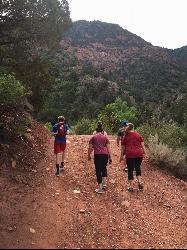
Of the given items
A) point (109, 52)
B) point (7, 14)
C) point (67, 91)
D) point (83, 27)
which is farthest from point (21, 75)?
point (83, 27)

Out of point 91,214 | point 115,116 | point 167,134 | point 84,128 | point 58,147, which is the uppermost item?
point 58,147

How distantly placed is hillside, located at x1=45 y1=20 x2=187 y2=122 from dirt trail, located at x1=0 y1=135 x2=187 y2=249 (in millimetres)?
6309

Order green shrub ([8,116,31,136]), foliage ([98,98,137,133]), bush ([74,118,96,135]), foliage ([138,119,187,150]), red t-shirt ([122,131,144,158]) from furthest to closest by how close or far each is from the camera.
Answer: foliage ([98,98,137,133]), bush ([74,118,96,135]), foliage ([138,119,187,150]), green shrub ([8,116,31,136]), red t-shirt ([122,131,144,158])

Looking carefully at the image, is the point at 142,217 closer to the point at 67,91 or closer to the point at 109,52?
the point at 67,91

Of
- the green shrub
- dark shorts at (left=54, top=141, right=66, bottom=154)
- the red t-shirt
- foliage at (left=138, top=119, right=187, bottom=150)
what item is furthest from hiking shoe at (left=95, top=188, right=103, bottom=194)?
foliage at (left=138, top=119, right=187, bottom=150)

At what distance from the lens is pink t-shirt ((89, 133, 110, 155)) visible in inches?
444

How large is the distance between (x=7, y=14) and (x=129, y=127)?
5570 millimetres

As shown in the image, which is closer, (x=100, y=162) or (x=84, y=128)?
(x=100, y=162)

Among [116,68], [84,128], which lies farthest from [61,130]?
[116,68]

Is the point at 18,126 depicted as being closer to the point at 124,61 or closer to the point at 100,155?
the point at 100,155

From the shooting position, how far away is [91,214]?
1016cm

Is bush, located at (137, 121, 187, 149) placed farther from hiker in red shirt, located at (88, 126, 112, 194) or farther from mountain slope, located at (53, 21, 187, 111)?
mountain slope, located at (53, 21, 187, 111)

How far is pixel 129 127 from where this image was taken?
11.6 meters

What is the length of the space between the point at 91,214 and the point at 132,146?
7.05 feet
